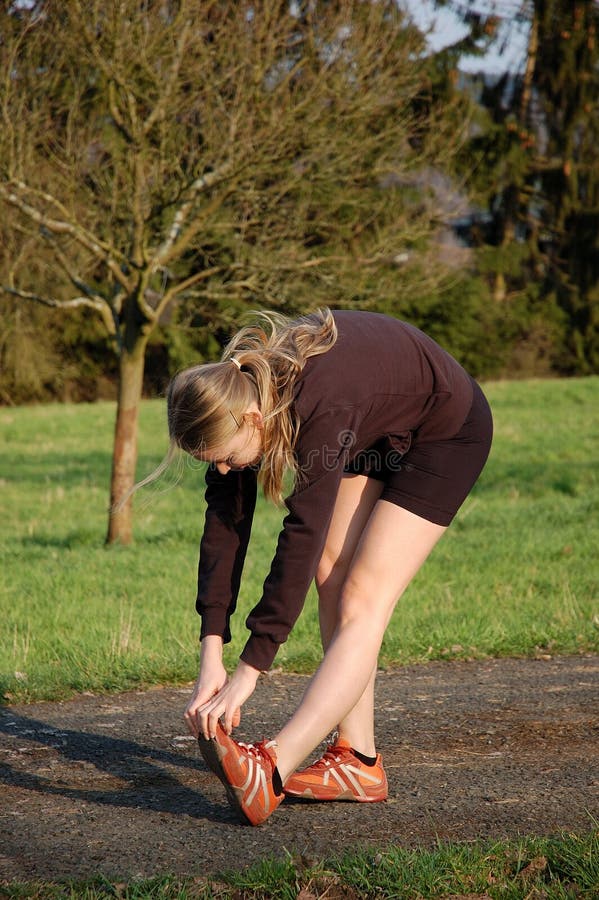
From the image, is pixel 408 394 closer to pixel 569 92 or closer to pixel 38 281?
pixel 38 281

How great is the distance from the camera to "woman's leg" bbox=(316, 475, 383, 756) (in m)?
3.17

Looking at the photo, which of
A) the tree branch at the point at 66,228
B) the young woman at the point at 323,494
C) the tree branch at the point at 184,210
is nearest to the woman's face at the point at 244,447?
the young woman at the point at 323,494

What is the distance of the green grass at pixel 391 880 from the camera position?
247 cm

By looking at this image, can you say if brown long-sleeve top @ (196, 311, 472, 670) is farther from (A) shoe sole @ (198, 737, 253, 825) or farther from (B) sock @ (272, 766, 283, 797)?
(B) sock @ (272, 766, 283, 797)

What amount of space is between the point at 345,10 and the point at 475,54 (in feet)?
66.2

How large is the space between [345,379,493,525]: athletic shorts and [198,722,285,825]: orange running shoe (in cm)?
81

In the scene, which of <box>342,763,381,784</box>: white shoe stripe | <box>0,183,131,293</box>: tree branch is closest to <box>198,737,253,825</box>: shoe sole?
<box>342,763,381,784</box>: white shoe stripe

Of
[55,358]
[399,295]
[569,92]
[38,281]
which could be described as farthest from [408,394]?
[569,92]

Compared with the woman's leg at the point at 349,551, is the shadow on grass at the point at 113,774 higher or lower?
lower

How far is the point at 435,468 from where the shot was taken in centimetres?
303

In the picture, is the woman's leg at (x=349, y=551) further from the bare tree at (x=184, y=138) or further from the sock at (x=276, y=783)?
the bare tree at (x=184, y=138)

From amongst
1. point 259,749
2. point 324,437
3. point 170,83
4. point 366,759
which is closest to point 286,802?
point 366,759

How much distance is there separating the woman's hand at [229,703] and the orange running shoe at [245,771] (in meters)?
0.03

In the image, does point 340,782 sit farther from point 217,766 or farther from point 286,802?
point 217,766
